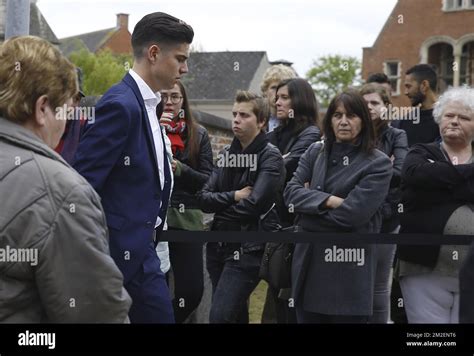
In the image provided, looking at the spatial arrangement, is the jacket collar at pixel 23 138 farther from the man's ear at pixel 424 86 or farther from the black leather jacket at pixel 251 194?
Answer: the man's ear at pixel 424 86

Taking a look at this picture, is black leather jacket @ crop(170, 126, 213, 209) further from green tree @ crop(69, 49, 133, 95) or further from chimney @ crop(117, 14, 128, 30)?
chimney @ crop(117, 14, 128, 30)

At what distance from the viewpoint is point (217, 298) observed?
6.22 metres

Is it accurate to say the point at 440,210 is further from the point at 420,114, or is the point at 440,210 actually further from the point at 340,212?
the point at 420,114

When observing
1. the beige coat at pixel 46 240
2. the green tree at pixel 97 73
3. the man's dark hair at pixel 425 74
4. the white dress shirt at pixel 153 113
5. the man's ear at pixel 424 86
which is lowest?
the beige coat at pixel 46 240

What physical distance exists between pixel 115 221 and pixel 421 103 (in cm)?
389

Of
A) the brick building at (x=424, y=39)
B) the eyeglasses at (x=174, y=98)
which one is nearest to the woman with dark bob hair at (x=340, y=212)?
the eyeglasses at (x=174, y=98)

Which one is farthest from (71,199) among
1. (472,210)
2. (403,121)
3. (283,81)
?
(403,121)

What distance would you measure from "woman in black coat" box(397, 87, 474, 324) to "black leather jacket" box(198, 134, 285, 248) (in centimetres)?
96

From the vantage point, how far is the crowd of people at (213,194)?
113 inches

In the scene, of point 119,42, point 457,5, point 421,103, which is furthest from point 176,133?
point 119,42

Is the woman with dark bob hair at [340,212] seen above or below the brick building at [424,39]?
below
